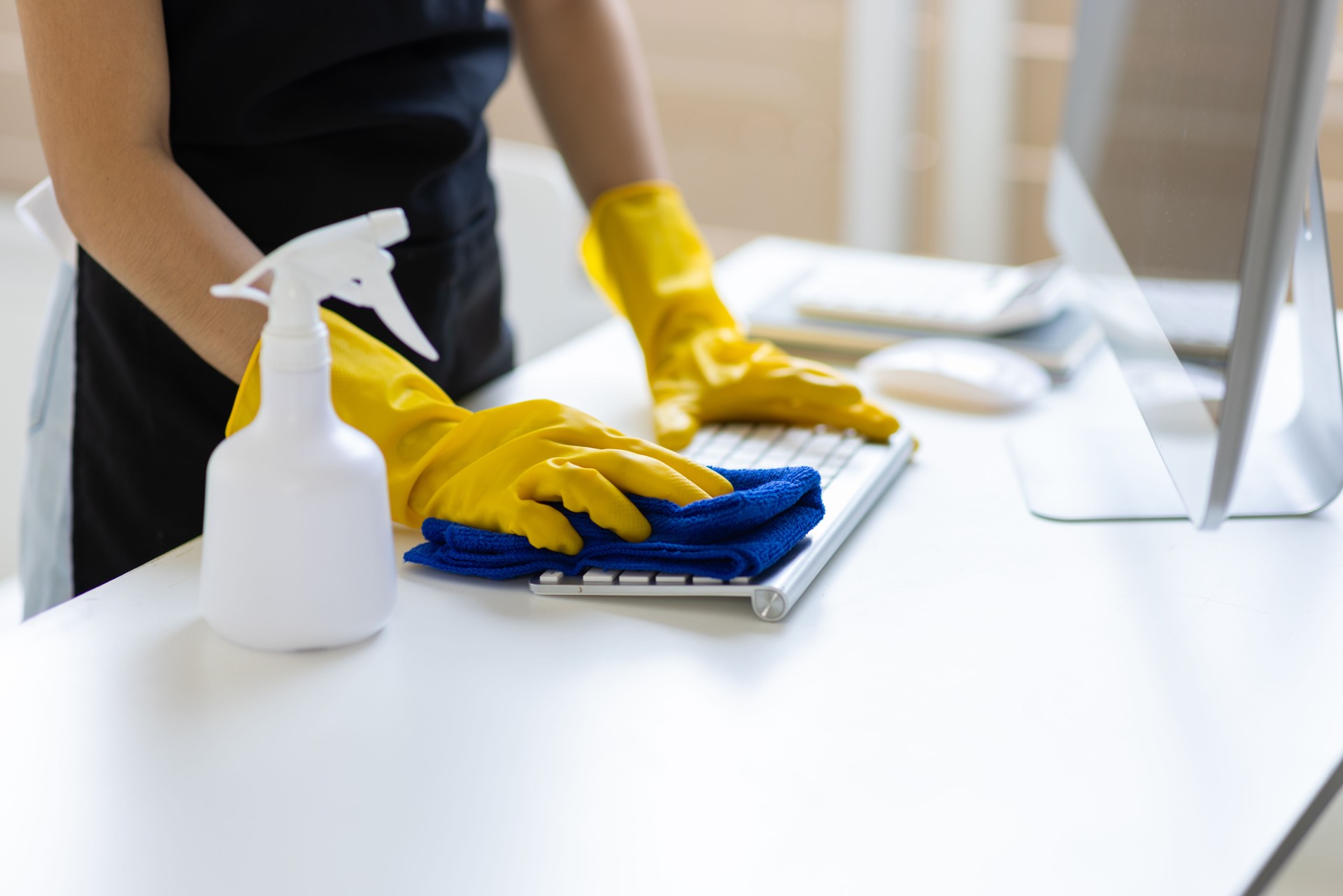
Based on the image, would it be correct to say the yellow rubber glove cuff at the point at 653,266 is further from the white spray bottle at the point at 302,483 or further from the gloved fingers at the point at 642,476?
the white spray bottle at the point at 302,483

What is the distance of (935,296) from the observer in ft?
4.48

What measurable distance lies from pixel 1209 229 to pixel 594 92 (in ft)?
2.27

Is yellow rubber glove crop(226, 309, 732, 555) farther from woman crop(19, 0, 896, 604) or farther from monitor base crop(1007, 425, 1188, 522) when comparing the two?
monitor base crop(1007, 425, 1188, 522)

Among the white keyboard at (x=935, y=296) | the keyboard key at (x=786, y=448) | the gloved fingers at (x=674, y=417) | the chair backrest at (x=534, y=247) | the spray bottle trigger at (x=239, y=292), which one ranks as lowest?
the chair backrest at (x=534, y=247)

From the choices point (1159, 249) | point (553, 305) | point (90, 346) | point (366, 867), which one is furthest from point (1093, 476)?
point (553, 305)

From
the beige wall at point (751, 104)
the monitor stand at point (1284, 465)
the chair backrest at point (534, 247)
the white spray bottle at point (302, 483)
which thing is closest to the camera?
the white spray bottle at point (302, 483)

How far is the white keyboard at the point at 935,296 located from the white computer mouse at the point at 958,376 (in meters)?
0.10

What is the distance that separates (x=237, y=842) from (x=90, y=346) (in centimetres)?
66

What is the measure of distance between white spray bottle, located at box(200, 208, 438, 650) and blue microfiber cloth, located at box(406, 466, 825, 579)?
0.10m

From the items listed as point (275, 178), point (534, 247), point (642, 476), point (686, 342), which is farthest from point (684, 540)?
point (534, 247)

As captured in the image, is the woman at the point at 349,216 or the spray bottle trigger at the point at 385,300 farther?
the woman at the point at 349,216

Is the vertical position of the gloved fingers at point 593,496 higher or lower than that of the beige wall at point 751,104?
higher

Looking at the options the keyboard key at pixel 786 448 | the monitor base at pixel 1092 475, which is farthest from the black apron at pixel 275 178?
the monitor base at pixel 1092 475

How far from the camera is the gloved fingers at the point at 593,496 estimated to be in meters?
0.80
